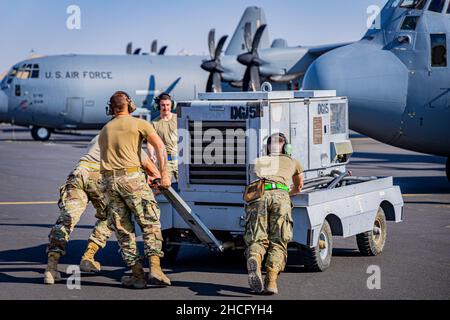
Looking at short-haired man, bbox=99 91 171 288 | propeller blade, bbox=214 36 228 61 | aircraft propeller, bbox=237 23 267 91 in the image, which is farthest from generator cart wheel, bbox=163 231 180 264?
propeller blade, bbox=214 36 228 61

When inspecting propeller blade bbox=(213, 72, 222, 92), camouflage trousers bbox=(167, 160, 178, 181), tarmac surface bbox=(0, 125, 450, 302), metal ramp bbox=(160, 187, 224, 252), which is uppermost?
propeller blade bbox=(213, 72, 222, 92)

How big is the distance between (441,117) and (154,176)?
8691 millimetres

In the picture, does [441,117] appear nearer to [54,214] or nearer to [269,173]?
[54,214]

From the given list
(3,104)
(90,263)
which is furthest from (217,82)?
(90,263)

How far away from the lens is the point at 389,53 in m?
17.1

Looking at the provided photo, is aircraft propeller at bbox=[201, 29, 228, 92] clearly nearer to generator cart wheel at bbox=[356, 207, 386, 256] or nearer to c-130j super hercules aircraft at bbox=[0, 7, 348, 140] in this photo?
c-130j super hercules aircraft at bbox=[0, 7, 348, 140]

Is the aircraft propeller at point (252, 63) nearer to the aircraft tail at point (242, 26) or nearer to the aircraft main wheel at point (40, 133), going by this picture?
the aircraft main wheel at point (40, 133)

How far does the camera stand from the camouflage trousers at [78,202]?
10359mm

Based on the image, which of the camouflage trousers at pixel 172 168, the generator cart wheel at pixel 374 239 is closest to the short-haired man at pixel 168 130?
the camouflage trousers at pixel 172 168

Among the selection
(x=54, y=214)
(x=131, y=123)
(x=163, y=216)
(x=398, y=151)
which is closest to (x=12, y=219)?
(x=54, y=214)

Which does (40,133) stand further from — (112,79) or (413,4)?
(413,4)

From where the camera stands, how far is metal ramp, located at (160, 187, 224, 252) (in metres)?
10.0

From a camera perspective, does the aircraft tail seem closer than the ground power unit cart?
No

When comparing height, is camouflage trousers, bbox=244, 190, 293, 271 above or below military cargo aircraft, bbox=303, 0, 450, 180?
below
